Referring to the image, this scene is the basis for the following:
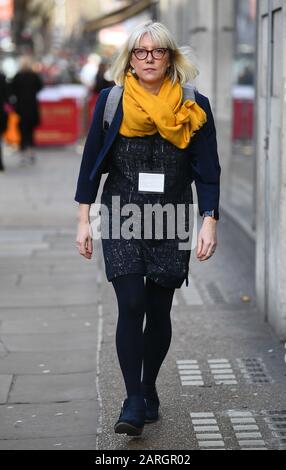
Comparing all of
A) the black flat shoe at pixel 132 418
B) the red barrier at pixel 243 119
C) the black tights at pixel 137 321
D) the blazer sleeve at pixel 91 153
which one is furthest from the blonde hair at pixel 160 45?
the red barrier at pixel 243 119

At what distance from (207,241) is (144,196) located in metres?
0.35

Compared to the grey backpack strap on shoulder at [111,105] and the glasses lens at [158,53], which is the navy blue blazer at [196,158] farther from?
the glasses lens at [158,53]

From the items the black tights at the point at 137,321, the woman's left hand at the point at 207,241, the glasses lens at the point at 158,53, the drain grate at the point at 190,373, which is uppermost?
the glasses lens at the point at 158,53

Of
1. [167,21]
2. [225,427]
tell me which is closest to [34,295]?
[225,427]

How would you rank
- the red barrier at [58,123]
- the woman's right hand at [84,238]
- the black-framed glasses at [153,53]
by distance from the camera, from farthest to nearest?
1. the red barrier at [58,123]
2. the woman's right hand at [84,238]
3. the black-framed glasses at [153,53]

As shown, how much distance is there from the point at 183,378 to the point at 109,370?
1.41 feet

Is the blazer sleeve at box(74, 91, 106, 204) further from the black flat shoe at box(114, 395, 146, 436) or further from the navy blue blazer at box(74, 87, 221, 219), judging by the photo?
the black flat shoe at box(114, 395, 146, 436)

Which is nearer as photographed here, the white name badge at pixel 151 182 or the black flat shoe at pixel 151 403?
the white name badge at pixel 151 182

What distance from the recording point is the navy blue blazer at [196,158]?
15.7ft

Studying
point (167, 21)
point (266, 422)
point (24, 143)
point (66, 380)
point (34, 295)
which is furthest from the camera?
point (24, 143)
